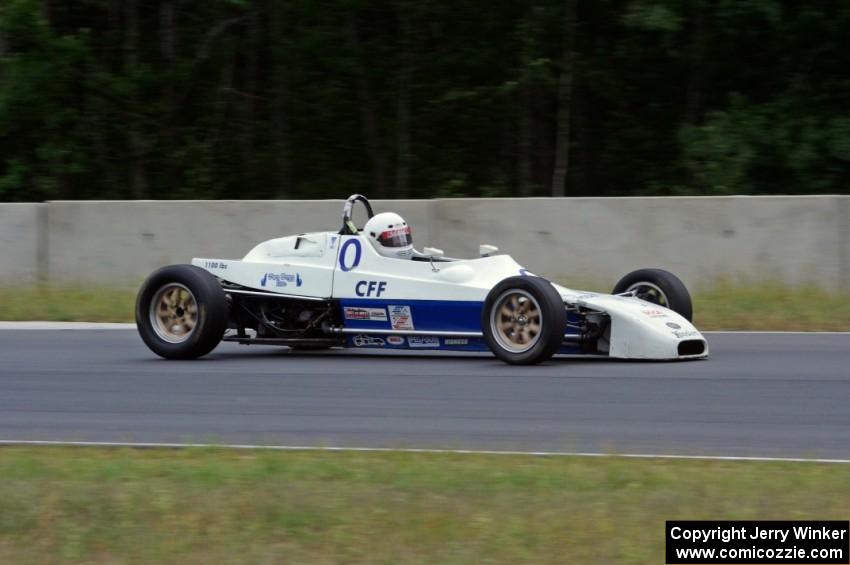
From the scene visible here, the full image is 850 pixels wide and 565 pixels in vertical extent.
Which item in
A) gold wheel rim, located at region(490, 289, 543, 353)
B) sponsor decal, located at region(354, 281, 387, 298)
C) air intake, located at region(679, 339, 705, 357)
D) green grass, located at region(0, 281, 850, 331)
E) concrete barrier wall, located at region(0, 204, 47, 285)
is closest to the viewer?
gold wheel rim, located at region(490, 289, 543, 353)

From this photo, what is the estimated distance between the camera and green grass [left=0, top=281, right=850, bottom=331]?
14016 millimetres

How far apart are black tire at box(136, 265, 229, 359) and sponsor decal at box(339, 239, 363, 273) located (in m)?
1.08

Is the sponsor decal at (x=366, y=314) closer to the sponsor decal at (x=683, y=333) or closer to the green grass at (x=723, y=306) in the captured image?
the sponsor decal at (x=683, y=333)

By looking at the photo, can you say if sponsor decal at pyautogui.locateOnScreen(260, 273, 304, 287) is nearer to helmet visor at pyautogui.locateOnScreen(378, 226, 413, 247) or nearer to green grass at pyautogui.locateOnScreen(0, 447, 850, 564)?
helmet visor at pyautogui.locateOnScreen(378, 226, 413, 247)

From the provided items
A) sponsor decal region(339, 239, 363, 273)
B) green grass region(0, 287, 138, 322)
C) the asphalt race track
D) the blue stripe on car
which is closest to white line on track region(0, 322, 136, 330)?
green grass region(0, 287, 138, 322)

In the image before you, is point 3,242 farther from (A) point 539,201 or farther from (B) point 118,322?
(A) point 539,201

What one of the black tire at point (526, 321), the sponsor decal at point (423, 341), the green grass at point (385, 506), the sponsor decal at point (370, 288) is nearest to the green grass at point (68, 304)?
the sponsor decal at point (370, 288)

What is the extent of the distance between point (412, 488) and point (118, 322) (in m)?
9.47

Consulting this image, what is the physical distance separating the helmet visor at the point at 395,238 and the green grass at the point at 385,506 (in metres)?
4.49

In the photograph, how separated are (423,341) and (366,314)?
23.1 inches

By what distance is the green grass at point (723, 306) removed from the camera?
1402 cm

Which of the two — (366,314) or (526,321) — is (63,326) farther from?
(526,321)

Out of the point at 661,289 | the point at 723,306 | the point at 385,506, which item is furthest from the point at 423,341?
the point at 385,506

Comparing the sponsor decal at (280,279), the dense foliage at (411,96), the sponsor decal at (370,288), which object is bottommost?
the sponsor decal at (370,288)
